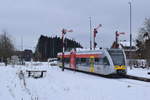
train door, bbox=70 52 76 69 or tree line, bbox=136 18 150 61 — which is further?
tree line, bbox=136 18 150 61

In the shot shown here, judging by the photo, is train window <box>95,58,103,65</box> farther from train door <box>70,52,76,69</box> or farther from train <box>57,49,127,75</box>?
train door <box>70,52,76,69</box>

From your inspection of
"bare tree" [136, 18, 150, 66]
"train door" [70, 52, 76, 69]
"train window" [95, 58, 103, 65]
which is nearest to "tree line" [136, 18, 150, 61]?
"bare tree" [136, 18, 150, 66]

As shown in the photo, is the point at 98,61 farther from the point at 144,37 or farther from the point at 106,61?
the point at 144,37

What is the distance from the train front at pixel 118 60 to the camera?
2844 cm

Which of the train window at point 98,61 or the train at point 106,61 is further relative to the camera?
the train window at point 98,61

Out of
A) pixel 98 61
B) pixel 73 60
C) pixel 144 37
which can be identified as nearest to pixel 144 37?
pixel 144 37

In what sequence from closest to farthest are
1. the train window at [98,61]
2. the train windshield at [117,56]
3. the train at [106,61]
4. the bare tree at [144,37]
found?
the train at [106,61] → the train windshield at [117,56] → the train window at [98,61] → the bare tree at [144,37]

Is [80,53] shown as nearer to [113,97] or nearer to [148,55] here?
[148,55]

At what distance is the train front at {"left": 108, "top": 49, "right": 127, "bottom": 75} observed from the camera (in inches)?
1120

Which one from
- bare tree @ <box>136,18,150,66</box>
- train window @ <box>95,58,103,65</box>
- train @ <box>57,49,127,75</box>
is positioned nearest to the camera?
train @ <box>57,49,127,75</box>

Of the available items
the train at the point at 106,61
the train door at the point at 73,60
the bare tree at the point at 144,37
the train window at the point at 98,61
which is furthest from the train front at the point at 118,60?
the bare tree at the point at 144,37

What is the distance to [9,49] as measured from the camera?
257 ft

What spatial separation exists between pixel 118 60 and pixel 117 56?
44 cm

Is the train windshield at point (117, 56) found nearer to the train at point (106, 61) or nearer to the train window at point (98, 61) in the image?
the train at point (106, 61)
